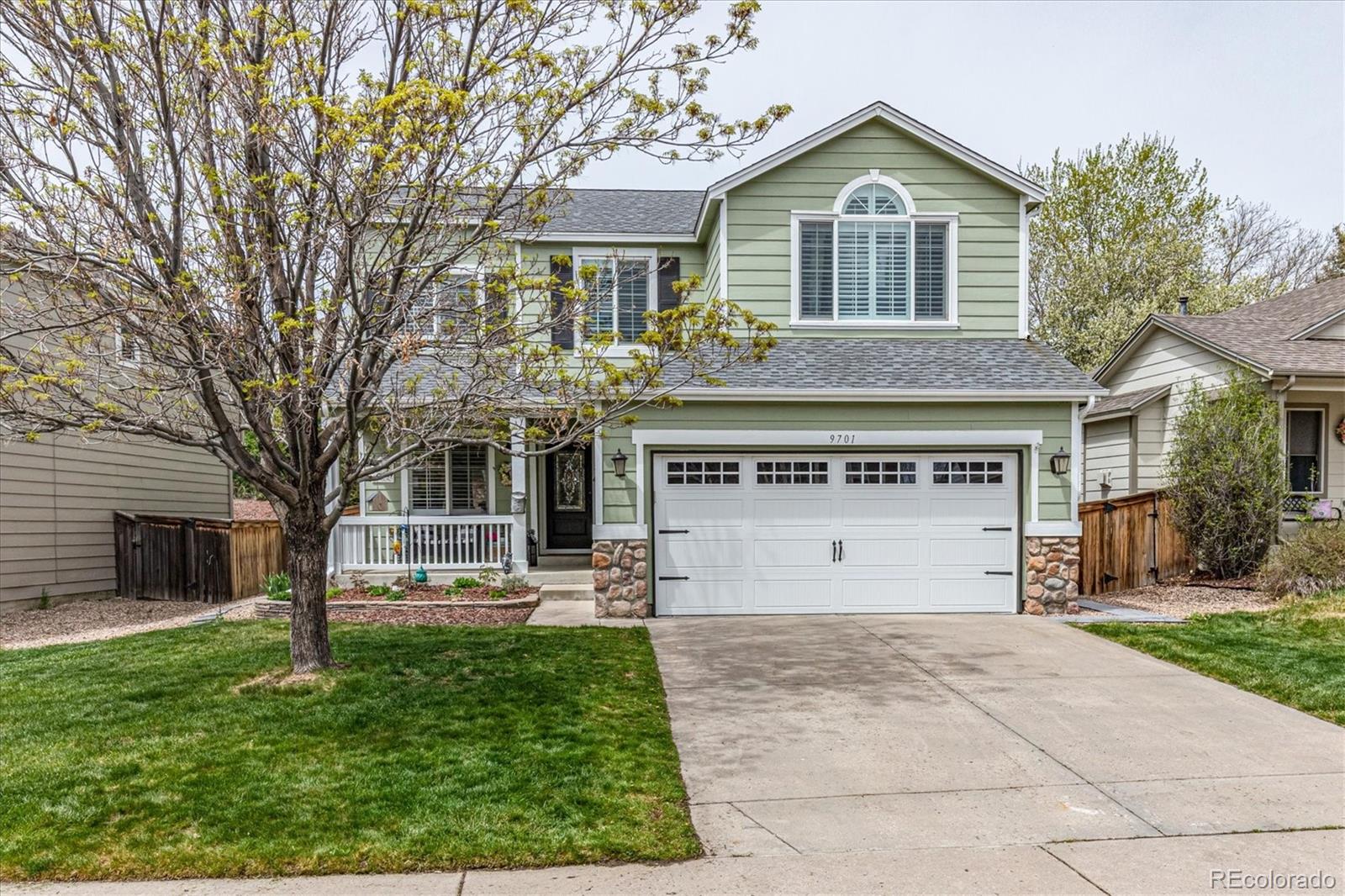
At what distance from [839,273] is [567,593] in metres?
5.76

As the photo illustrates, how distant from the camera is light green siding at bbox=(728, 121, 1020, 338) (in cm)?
1141

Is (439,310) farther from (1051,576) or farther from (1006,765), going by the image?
(1051,576)

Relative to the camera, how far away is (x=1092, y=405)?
16.2 m

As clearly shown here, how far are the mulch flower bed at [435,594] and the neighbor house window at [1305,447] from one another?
12.5 metres

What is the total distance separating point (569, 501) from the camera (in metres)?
15.6

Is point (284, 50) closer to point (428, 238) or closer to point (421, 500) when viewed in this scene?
point (428, 238)

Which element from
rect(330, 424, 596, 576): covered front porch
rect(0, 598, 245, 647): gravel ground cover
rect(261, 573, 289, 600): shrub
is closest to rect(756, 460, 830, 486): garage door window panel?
rect(330, 424, 596, 576): covered front porch

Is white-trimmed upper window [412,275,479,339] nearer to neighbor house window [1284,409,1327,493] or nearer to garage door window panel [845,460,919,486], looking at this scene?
garage door window panel [845,460,919,486]

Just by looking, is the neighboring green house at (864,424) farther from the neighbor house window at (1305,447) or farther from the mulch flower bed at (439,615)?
the neighbor house window at (1305,447)

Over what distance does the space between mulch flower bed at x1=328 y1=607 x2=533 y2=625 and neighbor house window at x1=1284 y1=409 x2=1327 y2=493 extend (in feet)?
41.3

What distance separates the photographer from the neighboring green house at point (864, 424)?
34.3 feet

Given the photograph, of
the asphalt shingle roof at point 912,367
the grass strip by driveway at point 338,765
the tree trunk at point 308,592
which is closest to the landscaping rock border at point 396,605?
the grass strip by driveway at point 338,765

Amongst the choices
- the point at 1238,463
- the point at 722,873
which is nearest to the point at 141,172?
the point at 722,873

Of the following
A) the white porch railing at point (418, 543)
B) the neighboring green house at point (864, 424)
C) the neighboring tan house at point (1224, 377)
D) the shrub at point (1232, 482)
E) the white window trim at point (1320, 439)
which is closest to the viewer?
the neighboring green house at point (864, 424)
